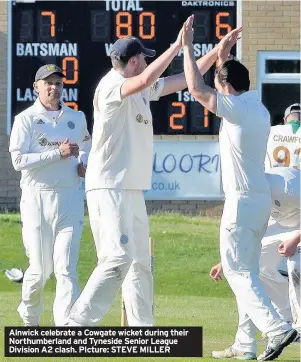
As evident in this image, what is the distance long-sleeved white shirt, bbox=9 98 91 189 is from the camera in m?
12.7

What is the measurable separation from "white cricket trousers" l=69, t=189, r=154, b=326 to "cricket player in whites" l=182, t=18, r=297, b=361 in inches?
25.9

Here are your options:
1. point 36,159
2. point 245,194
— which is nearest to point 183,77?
point 245,194

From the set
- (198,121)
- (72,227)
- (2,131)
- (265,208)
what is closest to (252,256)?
(265,208)

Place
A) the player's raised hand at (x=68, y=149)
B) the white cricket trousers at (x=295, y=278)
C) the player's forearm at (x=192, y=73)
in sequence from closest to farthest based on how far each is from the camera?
the player's forearm at (x=192, y=73)
the white cricket trousers at (x=295, y=278)
the player's raised hand at (x=68, y=149)

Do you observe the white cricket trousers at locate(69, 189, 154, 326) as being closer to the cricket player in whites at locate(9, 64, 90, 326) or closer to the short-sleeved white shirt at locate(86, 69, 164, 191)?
the short-sleeved white shirt at locate(86, 69, 164, 191)

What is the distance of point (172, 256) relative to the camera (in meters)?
20.8

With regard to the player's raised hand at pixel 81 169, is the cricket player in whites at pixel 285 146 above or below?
above

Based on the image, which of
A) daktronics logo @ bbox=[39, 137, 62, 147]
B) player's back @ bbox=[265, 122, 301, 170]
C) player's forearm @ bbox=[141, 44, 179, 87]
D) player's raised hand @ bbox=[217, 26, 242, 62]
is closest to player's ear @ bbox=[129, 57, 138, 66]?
player's forearm @ bbox=[141, 44, 179, 87]

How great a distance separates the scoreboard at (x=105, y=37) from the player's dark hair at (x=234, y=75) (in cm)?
1122

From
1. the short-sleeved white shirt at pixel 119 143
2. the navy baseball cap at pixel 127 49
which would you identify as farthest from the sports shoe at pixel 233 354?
the navy baseball cap at pixel 127 49
